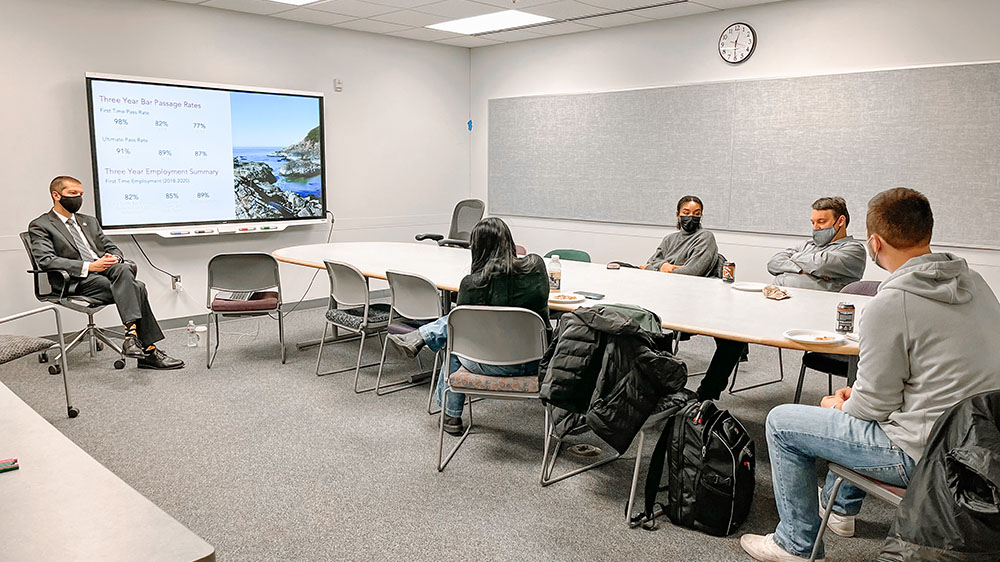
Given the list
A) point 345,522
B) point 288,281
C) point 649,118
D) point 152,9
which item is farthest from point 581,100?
point 345,522

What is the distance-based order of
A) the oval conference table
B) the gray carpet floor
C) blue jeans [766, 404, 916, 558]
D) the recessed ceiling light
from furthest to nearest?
the recessed ceiling light < the oval conference table < the gray carpet floor < blue jeans [766, 404, 916, 558]

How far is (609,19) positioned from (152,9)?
3738 mm

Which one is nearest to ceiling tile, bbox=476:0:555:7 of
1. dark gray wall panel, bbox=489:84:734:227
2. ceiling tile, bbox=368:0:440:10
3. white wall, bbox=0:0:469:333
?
ceiling tile, bbox=368:0:440:10

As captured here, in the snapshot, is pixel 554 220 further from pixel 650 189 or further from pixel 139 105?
pixel 139 105

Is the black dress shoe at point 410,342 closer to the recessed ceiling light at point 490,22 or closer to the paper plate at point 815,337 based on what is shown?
the paper plate at point 815,337

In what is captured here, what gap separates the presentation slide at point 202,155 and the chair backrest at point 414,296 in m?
2.72

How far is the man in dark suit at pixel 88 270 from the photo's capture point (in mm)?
4871

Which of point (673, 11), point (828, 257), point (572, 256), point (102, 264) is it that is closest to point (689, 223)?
point (572, 256)

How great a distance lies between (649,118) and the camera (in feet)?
21.6

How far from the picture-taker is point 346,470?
11.1 feet

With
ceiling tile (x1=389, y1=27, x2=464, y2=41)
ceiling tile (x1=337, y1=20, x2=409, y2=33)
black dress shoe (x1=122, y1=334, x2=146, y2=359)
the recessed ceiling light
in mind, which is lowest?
black dress shoe (x1=122, y1=334, x2=146, y2=359)

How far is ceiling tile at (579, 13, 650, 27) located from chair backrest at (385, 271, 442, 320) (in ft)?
11.0

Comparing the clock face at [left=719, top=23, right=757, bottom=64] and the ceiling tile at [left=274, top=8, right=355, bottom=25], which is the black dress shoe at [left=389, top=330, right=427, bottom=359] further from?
the clock face at [left=719, top=23, right=757, bottom=64]

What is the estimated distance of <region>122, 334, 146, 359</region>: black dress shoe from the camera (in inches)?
196
